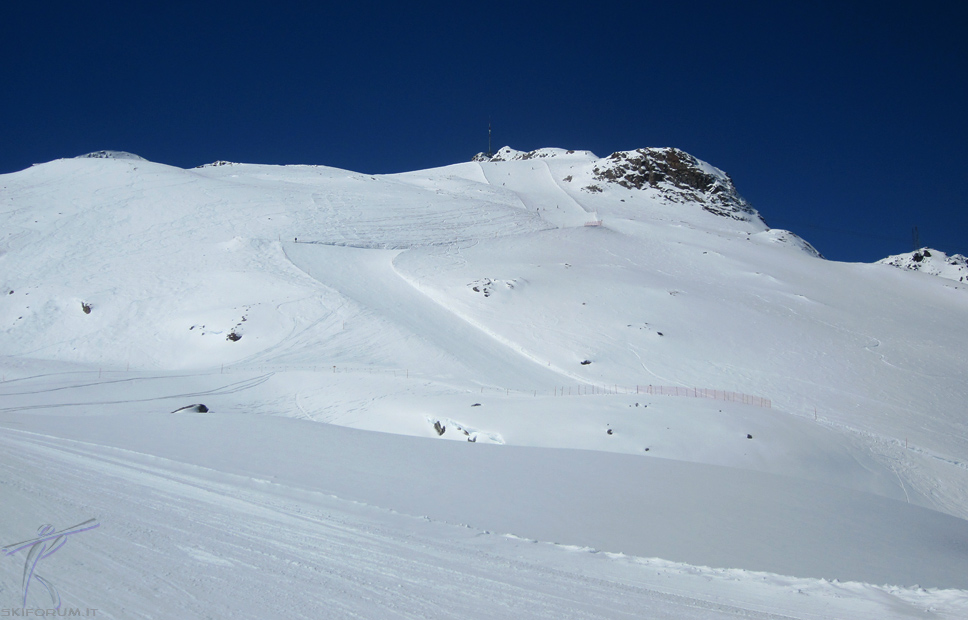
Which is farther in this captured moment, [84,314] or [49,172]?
[49,172]

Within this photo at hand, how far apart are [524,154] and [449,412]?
90.3 metres

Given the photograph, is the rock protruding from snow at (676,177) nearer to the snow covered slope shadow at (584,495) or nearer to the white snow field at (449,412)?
the white snow field at (449,412)

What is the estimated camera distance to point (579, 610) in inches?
199

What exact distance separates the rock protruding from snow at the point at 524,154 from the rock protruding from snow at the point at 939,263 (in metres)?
47.7

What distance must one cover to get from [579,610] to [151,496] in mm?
5774

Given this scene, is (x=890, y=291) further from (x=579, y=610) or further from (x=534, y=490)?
(x=579, y=610)

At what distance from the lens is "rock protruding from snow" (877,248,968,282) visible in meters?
70.4

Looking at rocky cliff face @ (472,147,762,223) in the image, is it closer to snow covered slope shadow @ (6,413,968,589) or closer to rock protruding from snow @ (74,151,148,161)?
rock protruding from snow @ (74,151,148,161)

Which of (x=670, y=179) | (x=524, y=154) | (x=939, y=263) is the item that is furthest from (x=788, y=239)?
(x=524, y=154)

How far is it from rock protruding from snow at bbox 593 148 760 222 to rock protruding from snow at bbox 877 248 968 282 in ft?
69.1

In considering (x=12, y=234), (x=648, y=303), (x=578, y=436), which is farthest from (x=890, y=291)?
(x=12, y=234)

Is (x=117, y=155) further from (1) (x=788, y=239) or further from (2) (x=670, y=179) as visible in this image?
(1) (x=788, y=239)

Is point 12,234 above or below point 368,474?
above

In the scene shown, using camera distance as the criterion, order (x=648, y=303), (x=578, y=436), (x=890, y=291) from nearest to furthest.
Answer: (x=578, y=436) → (x=648, y=303) → (x=890, y=291)
